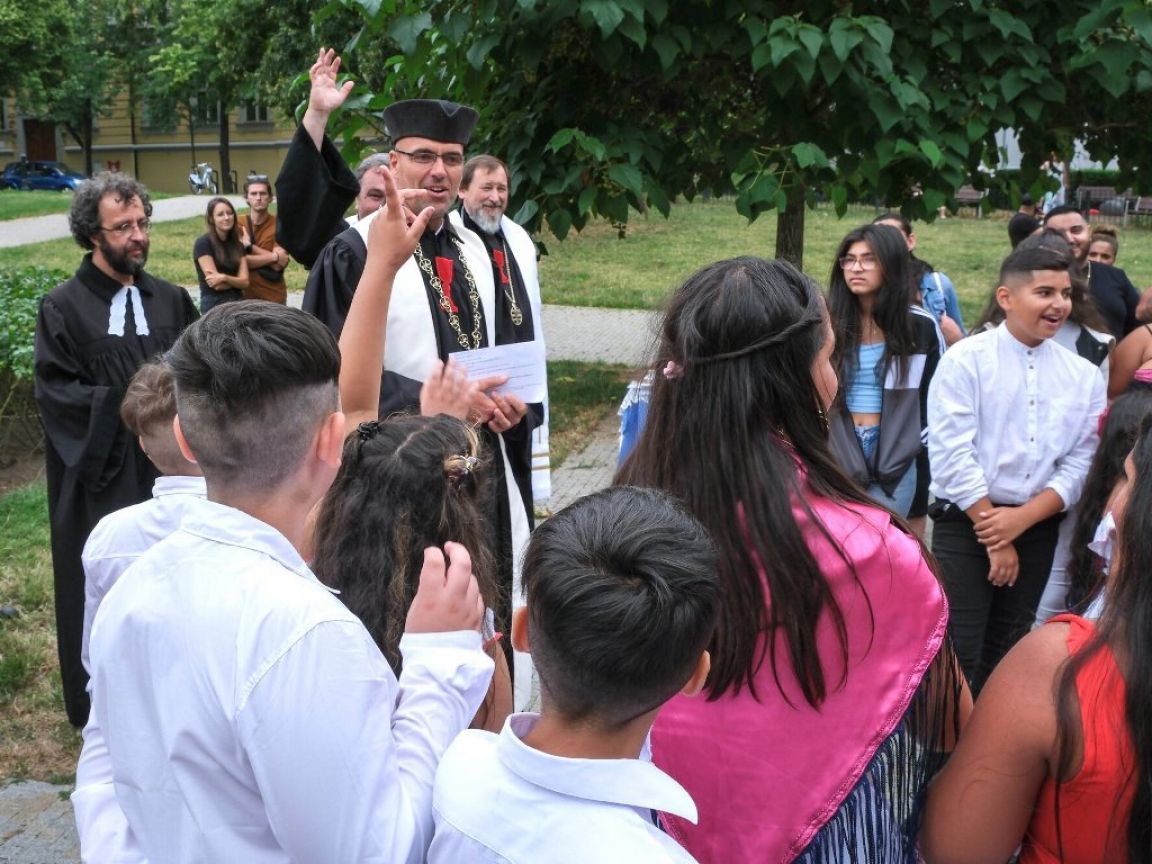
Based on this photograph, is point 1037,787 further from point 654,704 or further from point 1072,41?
point 1072,41

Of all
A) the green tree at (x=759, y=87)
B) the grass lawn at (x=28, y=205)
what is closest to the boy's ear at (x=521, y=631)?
the green tree at (x=759, y=87)

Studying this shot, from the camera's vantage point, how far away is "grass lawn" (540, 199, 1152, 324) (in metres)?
16.8

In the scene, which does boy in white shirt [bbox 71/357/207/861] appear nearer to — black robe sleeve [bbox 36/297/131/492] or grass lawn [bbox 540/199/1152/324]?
black robe sleeve [bbox 36/297/131/492]

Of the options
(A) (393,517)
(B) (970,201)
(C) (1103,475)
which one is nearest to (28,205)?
(B) (970,201)

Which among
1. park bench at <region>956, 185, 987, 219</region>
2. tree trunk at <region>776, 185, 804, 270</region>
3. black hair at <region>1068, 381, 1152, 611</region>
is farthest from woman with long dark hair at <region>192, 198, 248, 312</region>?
black hair at <region>1068, 381, 1152, 611</region>

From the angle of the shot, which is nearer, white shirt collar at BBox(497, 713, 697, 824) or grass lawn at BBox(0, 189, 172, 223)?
white shirt collar at BBox(497, 713, 697, 824)

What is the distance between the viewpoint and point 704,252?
2028cm

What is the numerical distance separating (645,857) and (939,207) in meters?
6.08

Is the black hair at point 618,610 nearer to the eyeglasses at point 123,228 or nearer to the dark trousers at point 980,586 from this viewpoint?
the dark trousers at point 980,586

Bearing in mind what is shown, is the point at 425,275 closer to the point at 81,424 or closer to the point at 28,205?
the point at 81,424

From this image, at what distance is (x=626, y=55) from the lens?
6590 millimetres

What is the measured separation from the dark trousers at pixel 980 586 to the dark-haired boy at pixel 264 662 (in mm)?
2882

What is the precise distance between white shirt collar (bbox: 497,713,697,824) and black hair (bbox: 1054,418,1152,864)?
561mm

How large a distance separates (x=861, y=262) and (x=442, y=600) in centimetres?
348
